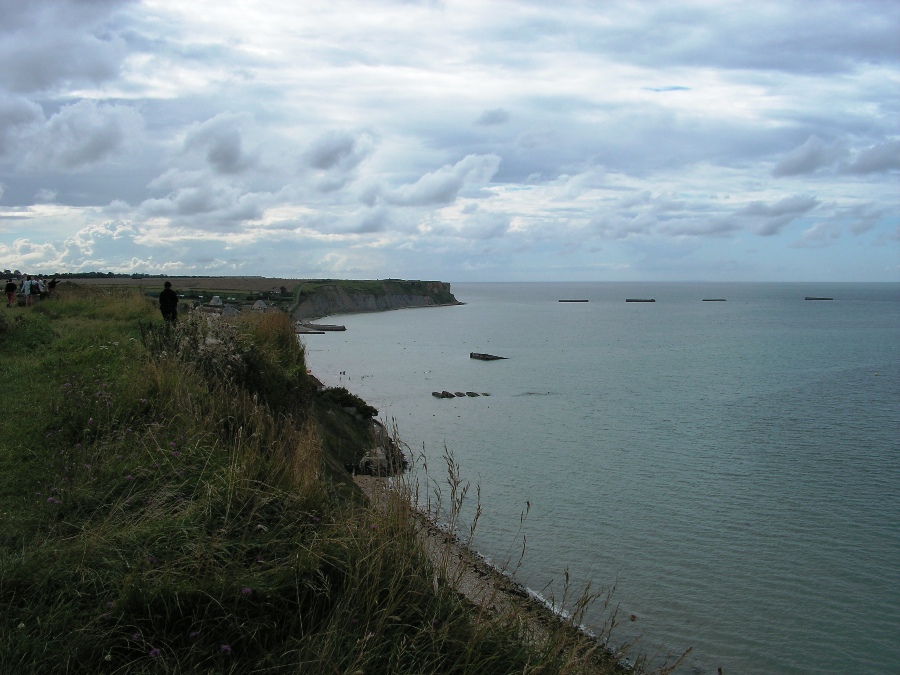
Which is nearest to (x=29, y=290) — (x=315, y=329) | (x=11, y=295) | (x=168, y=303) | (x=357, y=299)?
(x=11, y=295)

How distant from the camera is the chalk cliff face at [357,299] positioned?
137375 millimetres

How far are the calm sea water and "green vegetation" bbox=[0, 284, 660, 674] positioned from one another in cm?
308

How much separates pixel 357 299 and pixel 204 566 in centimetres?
15898

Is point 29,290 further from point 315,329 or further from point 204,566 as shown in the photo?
point 315,329

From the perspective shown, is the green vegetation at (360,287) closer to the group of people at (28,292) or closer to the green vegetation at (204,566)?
the group of people at (28,292)

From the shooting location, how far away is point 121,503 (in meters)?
5.93

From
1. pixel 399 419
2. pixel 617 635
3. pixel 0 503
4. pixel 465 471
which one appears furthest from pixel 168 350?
pixel 399 419

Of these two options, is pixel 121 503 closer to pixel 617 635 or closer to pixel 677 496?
pixel 617 635

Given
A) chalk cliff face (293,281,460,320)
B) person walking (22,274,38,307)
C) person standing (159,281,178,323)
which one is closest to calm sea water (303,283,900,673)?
person standing (159,281,178,323)

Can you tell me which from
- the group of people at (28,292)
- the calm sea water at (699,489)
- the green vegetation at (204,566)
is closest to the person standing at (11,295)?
the group of people at (28,292)

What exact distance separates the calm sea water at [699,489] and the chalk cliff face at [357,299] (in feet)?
282

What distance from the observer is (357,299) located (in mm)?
162500

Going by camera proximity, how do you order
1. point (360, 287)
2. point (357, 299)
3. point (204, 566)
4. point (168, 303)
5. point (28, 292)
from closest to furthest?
point (204, 566)
point (168, 303)
point (28, 292)
point (357, 299)
point (360, 287)

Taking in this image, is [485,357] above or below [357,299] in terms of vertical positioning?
below
